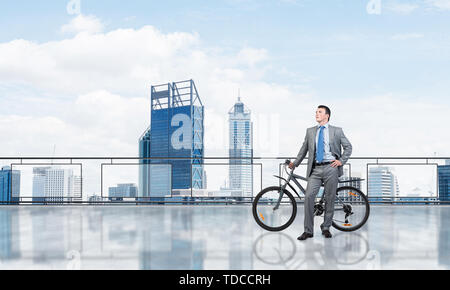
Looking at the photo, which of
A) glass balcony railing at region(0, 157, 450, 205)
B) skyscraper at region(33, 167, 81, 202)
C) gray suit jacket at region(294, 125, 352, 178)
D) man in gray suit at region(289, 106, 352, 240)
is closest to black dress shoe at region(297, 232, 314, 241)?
man in gray suit at region(289, 106, 352, 240)

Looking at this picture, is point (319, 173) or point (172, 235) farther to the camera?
point (172, 235)

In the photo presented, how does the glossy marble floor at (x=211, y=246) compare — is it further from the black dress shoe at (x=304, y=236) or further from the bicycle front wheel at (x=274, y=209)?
the bicycle front wheel at (x=274, y=209)

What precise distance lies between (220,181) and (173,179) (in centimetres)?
116

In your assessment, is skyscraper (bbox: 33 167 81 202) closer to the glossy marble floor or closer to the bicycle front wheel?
the glossy marble floor

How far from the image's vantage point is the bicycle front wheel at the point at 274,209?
4777 mm

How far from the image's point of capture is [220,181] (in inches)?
379

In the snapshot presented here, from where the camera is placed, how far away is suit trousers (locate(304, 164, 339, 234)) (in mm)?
4363

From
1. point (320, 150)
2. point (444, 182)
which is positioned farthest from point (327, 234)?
point (444, 182)

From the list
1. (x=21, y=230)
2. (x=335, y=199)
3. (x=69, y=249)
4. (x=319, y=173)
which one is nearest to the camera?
(x=69, y=249)

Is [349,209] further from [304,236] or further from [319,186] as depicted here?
[304,236]

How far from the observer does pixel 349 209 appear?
4.89m
